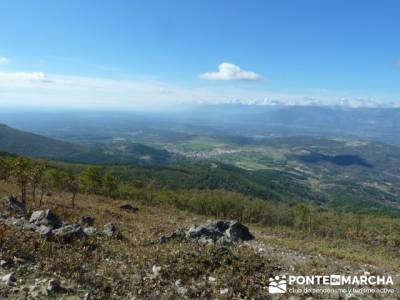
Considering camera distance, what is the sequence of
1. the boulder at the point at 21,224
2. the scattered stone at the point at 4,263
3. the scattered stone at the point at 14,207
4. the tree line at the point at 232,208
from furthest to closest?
the tree line at the point at 232,208 → the scattered stone at the point at 14,207 → the boulder at the point at 21,224 → the scattered stone at the point at 4,263

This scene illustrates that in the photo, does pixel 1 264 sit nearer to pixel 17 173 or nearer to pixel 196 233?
pixel 196 233

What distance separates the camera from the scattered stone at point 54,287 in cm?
1095

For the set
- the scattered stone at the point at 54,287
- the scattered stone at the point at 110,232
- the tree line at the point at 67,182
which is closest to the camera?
the scattered stone at the point at 54,287

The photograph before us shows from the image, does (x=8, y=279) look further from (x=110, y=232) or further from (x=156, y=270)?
(x=110, y=232)

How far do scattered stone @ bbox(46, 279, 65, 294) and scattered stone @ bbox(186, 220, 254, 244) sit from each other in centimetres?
1116

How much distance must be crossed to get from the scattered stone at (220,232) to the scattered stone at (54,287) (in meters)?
11.2

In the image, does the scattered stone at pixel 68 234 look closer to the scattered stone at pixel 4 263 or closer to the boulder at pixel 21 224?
the boulder at pixel 21 224

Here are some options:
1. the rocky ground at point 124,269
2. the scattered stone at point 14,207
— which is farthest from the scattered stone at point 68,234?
the scattered stone at point 14,207

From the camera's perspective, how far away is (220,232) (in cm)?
2672

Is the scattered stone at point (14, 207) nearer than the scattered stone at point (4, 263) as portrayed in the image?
No

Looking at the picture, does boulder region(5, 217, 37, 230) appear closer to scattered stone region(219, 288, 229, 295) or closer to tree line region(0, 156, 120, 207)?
scattered stone region(219, 288, 229, 295)

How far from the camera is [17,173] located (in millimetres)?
37156

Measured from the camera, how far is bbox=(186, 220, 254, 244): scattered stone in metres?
23.9

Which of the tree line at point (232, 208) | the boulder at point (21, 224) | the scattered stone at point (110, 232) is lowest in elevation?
A: the tree line at point (232, 208)
